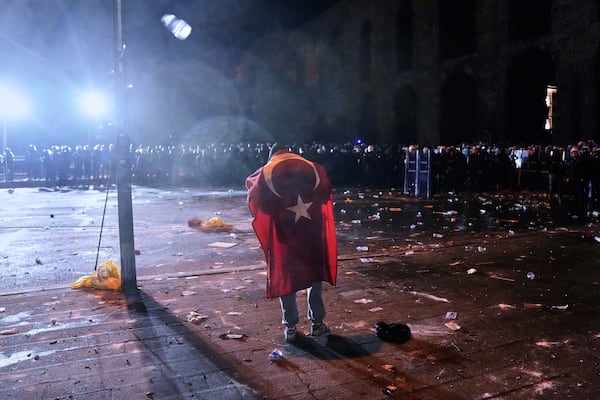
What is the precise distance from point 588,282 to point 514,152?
13.9 meters

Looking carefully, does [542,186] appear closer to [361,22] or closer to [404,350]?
[404,350]

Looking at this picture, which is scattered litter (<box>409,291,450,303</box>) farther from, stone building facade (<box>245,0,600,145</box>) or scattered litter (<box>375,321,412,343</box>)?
stone building facade (<box>245,0,600,145</box>)

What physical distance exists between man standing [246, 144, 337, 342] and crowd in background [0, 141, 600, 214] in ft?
23.7

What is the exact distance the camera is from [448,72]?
28.0 meters

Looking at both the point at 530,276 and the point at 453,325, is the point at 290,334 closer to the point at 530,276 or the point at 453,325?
the point at 453,325

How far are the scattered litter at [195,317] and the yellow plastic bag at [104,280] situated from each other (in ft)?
4.71

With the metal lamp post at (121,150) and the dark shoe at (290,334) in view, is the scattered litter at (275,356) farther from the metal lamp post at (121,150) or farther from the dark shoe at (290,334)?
the metal lamp post at (121,150)

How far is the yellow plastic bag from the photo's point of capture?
245 inches

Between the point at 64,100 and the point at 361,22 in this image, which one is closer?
the point at 361,22

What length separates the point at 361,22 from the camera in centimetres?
3544

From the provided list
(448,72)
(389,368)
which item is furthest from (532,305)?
(448,72)

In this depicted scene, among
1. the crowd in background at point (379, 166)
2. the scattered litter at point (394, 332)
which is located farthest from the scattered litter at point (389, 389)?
the crowd in background at point (379, 166)

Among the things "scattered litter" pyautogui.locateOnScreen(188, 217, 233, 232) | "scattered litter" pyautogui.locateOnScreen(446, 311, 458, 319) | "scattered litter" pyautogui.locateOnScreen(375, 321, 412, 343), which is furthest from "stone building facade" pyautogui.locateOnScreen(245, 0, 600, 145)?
"scattered litter" pyautogui.locateOnScreen(375, 321, 412, 343)

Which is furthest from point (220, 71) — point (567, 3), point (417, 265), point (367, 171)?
point (417, 265)
